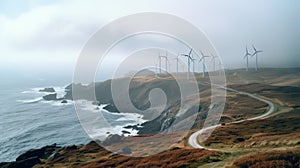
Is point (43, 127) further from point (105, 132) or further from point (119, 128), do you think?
point (119, 128)

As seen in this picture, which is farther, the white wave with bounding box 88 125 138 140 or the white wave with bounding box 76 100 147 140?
the white wave with bounding box 76 100 147 140

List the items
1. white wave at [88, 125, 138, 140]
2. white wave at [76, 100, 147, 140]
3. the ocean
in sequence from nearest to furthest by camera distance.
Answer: the ocean → white wave at [88, 125, 138, 140] → white wave at [76, 100, 147, 140]

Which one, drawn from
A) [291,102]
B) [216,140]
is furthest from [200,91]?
[216,140]

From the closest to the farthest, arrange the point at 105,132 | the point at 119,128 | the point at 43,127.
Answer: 1. the point at 105,132
2. the point at 119,128
3. the point at 43,127

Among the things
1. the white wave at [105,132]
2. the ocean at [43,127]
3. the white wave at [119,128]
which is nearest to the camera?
the ocean at [43,127]

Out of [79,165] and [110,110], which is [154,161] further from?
[110,110]

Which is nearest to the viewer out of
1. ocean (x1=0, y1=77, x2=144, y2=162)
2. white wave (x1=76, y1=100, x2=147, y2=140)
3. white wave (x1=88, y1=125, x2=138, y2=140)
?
ocean (x1=0, y1=77, x2=144, y2=162)

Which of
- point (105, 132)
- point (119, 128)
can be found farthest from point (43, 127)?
point (119, 128)

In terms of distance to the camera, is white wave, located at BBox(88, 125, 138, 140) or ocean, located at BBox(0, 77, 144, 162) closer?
ocean, located at BBox(0, 77, 144, 162)

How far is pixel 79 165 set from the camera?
6181 cm

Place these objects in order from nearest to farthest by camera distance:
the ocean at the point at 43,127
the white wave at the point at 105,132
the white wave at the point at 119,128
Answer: the ocean at the point at 43,127
the white wave at the point at 105,132
the white wave at the point at 119,128

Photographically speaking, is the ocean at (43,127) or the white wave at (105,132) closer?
the ocean at (43,127)

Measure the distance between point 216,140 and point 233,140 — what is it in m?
3.71

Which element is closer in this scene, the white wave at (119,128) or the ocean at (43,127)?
the ocean at (43,127)
